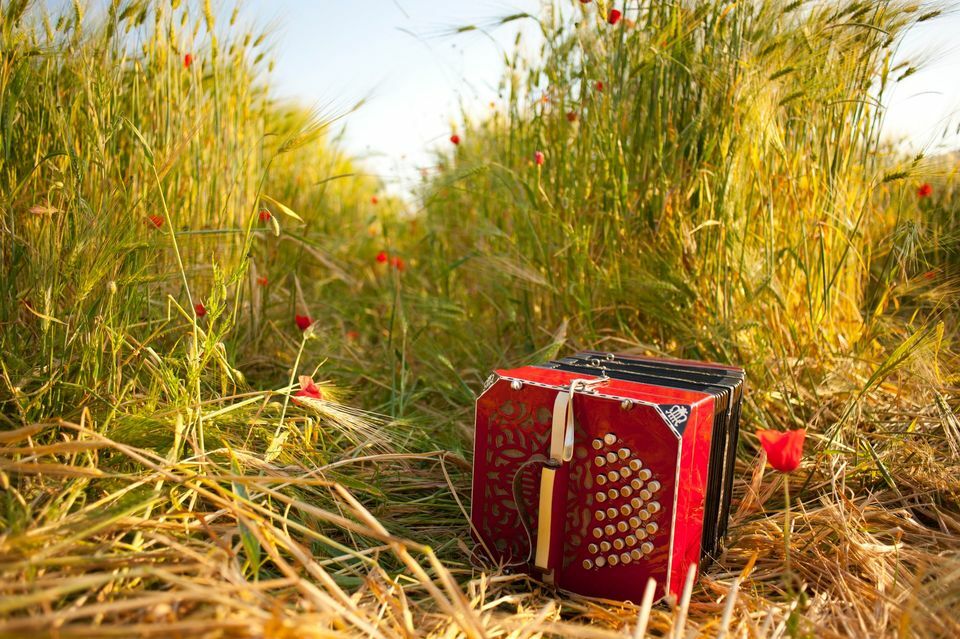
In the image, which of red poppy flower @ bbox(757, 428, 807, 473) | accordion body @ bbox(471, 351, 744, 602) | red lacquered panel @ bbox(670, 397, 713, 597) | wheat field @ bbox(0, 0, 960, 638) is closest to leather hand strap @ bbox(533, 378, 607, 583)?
accordion body @ bbox(471, 351, 744, 602)

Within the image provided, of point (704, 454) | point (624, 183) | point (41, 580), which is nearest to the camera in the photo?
point (41, 580)

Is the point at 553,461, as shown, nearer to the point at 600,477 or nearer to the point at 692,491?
the point at 600,477

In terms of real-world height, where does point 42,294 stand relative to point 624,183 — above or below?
below

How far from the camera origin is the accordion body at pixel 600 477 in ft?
5.35

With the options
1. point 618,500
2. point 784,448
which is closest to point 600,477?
point 618,500

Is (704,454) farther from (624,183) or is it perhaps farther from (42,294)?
(42,294)

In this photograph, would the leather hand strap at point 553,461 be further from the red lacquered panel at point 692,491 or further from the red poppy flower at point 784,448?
the red poppy flower at point 784,448

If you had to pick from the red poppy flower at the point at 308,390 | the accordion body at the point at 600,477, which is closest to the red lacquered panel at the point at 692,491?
the accordion body at the point at 600,477

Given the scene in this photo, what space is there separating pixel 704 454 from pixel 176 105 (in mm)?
2152

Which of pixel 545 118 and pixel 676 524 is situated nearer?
pixel 676 524

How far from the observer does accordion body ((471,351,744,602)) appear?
1632 mm

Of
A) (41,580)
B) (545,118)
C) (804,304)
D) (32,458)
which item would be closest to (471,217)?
(545,118)

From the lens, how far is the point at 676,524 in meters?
1.63

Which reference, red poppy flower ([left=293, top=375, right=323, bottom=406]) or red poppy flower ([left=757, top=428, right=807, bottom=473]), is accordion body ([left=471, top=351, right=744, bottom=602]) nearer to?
red poppy flower ([left=757, top=428, right=807, bottom=473])
